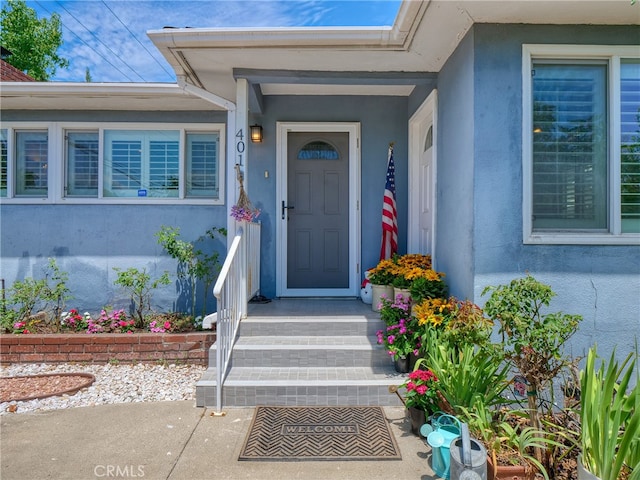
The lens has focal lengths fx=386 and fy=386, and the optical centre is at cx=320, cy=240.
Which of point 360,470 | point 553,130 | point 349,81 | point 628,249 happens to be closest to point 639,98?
point 553,130

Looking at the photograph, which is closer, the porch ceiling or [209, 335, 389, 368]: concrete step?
the porch ceiling

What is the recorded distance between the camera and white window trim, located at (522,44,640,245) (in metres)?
2.91

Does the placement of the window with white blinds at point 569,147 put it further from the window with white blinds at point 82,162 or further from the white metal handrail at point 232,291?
the window with white blinds at point 82,162

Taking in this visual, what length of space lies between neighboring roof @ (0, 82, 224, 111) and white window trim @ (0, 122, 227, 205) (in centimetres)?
20

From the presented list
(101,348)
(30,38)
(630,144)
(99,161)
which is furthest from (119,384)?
(30,38)

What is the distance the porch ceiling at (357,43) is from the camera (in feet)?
8.98

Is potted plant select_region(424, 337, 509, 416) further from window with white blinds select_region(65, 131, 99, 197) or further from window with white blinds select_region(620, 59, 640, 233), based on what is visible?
window with white blinds select_region(65, 131, 99, 197)

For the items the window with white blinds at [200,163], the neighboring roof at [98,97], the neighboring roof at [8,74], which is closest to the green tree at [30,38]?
the neighboring roof at [8,74]

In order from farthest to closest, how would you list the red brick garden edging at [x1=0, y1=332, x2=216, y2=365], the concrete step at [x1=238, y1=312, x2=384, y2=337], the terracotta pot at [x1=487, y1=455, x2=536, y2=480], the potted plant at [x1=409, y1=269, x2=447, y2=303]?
the red brick garden edging at [x1=0, y1=332, x2=216, y2=365] → the concrete step at [x1=238, y1=312, x2=384, y2=337] → the potted plant at [x1=409, y1=269, x2=447, y2=303] → the terracotta pot at [x1=487, y1=455, x2=536, y2=480]

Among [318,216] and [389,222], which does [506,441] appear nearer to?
[389,222]

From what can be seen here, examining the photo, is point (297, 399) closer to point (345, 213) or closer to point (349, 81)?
point (345, 213)

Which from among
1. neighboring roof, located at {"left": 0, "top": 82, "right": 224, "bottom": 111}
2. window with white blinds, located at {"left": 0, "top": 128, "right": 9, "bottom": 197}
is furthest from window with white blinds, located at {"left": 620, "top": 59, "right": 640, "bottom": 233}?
window with white blinds, located at {"left": 0, "top": 128, "right": 9, "bottom": 197}

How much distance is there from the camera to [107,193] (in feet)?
16.1

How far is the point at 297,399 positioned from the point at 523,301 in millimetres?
1739
